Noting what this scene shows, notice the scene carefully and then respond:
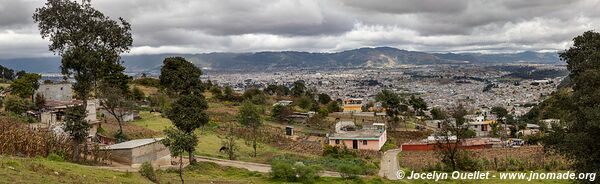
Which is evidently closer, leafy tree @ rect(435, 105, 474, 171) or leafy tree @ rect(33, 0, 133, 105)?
leafy tree @ rect(33, 0, 133, 105)

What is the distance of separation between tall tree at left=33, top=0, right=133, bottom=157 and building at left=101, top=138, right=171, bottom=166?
8.16 ft

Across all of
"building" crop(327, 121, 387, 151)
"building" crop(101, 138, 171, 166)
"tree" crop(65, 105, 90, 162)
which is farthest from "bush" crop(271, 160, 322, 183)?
"building" crop(327, 121, 387, 151)

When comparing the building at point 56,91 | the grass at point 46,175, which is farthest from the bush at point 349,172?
the building at point 56,91

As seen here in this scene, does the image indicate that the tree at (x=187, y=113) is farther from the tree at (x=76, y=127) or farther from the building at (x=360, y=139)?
the building at (x=360, y=139)

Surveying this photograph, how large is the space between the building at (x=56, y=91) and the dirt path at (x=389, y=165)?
1157 inches

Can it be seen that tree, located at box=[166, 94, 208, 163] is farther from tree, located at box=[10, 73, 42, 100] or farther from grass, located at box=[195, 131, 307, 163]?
tree, located at box=[10, 73, 42, 100]

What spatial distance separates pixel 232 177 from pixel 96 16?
10.8m

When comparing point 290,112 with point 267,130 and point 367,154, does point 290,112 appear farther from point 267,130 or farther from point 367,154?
point 367,154

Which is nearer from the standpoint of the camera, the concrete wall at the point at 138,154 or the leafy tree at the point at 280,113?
the concrete wall at the point at 138,154

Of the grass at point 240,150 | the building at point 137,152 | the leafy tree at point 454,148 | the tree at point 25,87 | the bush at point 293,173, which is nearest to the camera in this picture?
the bush at point 293,173

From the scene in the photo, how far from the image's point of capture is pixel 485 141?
48688 millimetres

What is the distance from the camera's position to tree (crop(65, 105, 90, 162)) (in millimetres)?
25062

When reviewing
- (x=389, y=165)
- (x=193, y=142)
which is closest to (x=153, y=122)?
(x=389, y=165)

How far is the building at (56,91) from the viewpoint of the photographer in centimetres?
4597
